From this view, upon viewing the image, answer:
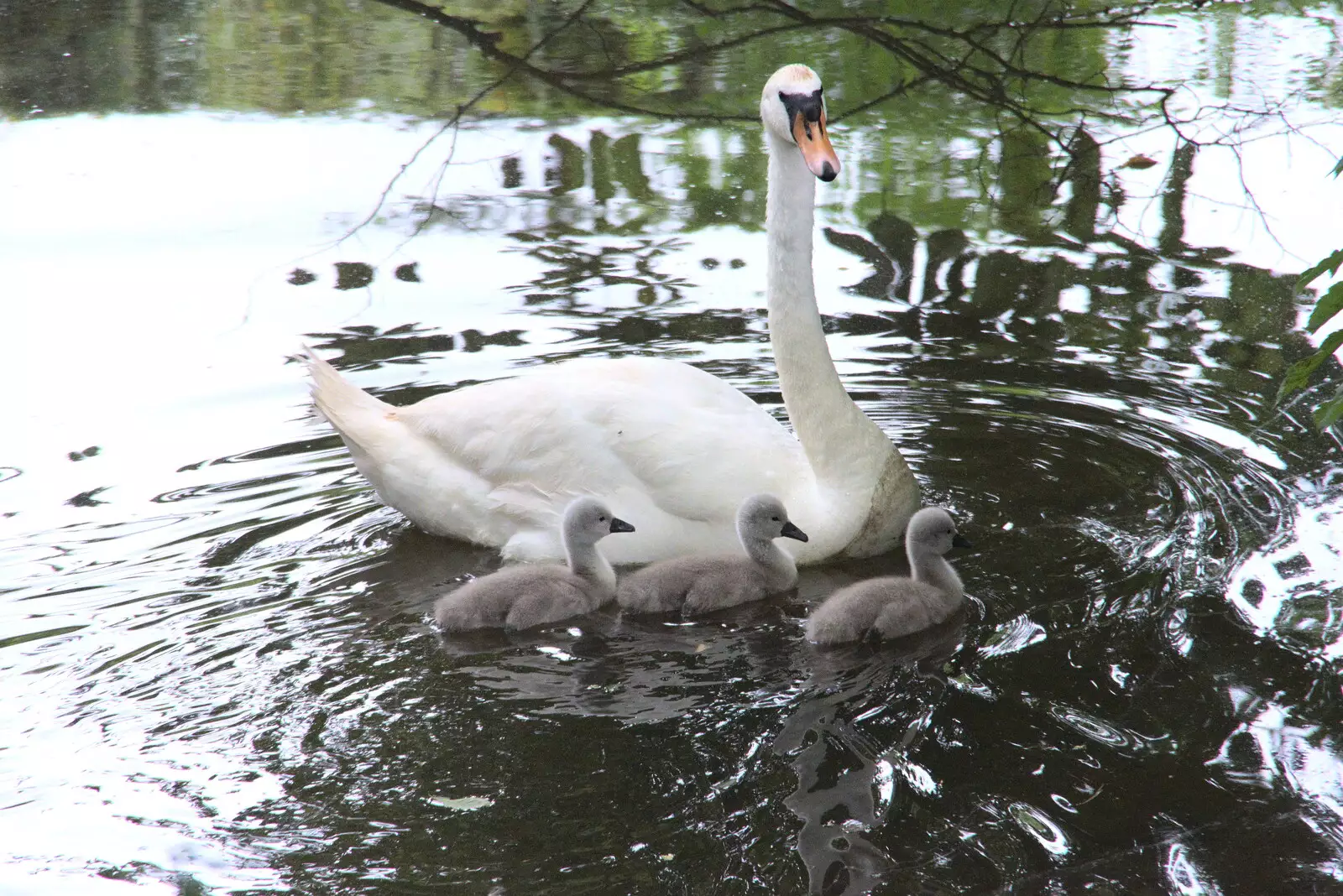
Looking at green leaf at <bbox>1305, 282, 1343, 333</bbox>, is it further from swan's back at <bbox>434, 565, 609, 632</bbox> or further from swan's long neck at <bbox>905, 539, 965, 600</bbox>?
swan's back at <bbox>434, 565, 609, 632</bbox>

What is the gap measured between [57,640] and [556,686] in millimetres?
1778

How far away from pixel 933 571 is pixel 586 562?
49.8 inches

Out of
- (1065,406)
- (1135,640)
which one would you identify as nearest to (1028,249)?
(1065,406)

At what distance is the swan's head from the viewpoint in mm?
5371

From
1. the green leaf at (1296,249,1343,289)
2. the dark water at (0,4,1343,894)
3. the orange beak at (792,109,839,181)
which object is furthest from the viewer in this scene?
the orange beak at (792,109,839,181)

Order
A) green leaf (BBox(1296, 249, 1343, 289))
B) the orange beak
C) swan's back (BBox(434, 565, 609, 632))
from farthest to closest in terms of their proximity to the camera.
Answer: the orange beak, swan's back (BBox(434, 565, 609, 632)), green leaf (BBox(1296, 249, 1343, 289))

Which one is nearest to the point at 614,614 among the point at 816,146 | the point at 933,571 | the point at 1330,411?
the point at 933,571

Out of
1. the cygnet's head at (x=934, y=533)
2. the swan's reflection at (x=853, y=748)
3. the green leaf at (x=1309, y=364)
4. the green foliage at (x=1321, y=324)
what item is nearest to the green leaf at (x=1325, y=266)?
the green foliage at (x=1321, y=324)

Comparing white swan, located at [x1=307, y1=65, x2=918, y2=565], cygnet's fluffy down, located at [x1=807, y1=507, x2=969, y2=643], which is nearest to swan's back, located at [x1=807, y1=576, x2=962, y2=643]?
cygnet's fluffy down, located at [x1=807, y1=507, x2=969, y2=643]

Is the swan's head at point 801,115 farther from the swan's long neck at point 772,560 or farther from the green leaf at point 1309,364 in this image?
the green leaf at point 1309,364

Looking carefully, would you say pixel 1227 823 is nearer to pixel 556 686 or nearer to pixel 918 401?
pixel 556 686

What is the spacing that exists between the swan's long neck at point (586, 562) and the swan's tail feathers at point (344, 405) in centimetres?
117

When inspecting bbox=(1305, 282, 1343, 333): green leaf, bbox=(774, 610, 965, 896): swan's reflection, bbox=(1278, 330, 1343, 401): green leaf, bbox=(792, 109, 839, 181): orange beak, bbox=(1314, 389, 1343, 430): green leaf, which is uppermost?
bbox=(792, 109, 839, 181): orange beak

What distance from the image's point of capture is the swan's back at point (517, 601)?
5.14 meters
